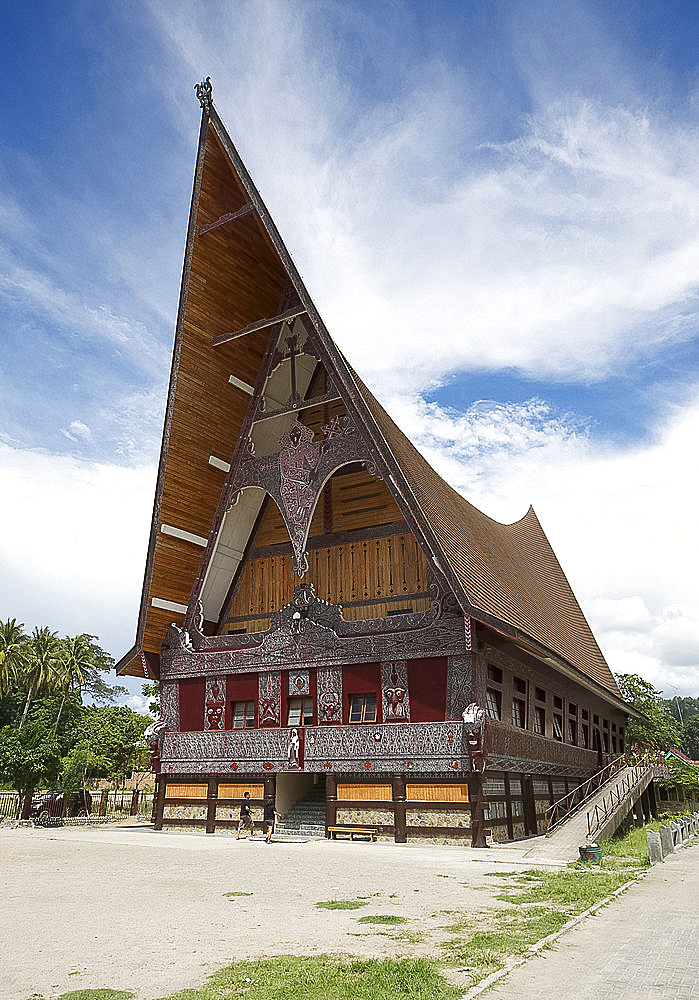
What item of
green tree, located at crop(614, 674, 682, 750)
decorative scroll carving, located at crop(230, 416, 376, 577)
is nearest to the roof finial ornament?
decorative scroll carving, located at crop(230, 416, 376, 577)

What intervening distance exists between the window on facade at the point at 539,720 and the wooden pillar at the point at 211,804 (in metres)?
10.0

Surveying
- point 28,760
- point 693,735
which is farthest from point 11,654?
point 693,735

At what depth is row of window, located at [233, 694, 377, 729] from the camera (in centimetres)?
2267

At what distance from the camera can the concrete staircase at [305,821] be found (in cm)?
2253

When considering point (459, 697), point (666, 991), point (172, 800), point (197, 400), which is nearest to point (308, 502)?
point (197, 400)

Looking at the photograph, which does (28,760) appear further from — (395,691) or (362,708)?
(395,691)

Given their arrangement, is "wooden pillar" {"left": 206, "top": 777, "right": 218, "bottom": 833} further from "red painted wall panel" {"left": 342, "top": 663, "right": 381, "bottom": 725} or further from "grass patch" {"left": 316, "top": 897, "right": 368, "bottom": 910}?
"grass patch" {"left": 316, "top": 897, "right": 368, "bottom": 910}

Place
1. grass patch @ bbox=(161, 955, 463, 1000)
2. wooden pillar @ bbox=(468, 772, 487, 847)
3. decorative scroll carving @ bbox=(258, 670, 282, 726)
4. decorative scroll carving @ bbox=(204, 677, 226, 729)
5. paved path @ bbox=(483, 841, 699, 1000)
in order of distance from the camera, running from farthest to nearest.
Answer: decorative scroll carving @ bbox=(204, 677, 226, 729) → decorative scroll carving @ bbox=(258, 670, 282, 726) → wooden pillar @ bbox=(468, 772, 487, 847) → paved path @ bbox=(483, 841, 699, 1000) → grass patch @ bbox=(161, 955, 463, 1000)

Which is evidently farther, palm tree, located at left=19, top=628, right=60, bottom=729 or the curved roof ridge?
palm tree, located at left=19, top=628, right=60, bottom=729

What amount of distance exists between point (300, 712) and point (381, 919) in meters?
15.1

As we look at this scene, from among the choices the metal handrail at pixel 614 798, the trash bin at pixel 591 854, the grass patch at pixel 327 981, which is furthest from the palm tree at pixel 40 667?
the grass patch at pixel 327 981

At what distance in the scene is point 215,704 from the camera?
999 inches

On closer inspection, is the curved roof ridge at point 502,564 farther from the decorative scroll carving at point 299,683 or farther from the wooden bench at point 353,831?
the wooden bench at point 353,831

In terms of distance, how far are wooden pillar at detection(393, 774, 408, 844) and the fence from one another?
13.7 m
